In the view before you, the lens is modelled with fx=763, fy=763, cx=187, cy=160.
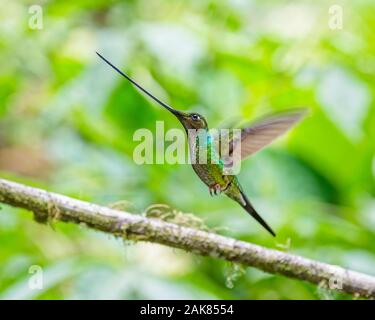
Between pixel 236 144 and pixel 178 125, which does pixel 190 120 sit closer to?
pixel 236 144

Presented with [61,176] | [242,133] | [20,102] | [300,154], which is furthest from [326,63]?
[20,102]

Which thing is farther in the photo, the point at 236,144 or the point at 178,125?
the point at 178,125

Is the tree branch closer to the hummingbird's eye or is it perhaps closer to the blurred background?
the hummingbird's eye

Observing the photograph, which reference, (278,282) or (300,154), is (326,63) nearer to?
(300,154)

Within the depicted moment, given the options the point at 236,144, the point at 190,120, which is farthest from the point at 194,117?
the point at 236,144

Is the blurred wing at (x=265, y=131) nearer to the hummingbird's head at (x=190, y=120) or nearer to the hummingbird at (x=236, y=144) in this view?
the hummingbird at (x=236, y=144)

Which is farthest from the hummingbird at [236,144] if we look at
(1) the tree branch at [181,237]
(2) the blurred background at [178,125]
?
(2) the blurred background at [178,125]
